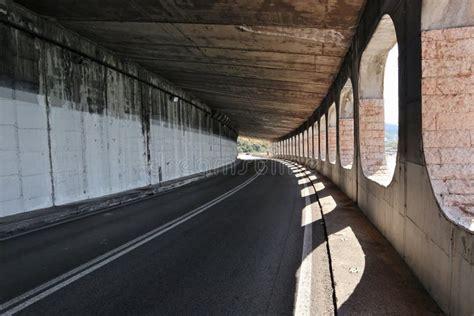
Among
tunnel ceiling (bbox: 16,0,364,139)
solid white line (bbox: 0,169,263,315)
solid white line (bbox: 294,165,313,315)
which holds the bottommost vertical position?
solid white line (bbox: 294,165,313,315)

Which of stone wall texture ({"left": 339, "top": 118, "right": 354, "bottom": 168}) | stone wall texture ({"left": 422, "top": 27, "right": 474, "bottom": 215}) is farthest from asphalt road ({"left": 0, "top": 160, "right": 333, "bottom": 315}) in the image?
stone wall texture ({"left": 339, "top": 118, "right": 354, "bottom": 168})

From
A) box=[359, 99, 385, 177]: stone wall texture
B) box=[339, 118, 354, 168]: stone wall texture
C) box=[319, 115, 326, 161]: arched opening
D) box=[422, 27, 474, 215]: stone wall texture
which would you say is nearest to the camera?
box=[422, 27, 474, 215]: stone wall texture

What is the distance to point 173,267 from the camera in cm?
534

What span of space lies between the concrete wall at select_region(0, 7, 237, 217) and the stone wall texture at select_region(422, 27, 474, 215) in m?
8.74

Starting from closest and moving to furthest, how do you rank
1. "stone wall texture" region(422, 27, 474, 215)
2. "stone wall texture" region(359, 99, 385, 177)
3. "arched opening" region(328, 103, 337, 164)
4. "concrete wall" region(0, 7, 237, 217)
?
"stone wall texture" region(422, 27, 474, 215)
"stone wall texture" region(359, 99, 385, 177)
"concrete wall" region(0, 7, 237, 217)
"arched opening" region(328, 103, 337, 164)

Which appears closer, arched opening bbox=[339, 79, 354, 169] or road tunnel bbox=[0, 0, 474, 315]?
road tunnel bbox=[0, 0, 474, 315]

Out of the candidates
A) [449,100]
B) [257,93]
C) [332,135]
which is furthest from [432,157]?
[257,93]

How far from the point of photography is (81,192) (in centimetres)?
1158

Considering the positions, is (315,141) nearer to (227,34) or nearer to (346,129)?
(346,129)

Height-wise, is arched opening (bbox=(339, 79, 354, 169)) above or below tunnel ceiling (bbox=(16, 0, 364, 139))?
below

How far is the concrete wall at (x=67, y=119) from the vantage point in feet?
29.5

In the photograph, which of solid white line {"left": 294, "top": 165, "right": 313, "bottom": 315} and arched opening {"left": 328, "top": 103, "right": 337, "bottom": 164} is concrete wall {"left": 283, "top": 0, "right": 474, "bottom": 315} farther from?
arched opening {"left": 328, "top": 103, "right": 337, "bottom": 164}

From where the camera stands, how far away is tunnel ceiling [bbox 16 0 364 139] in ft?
28.2

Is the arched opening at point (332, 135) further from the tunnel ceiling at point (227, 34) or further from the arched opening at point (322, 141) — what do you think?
the arched opening at point (322, 141)
